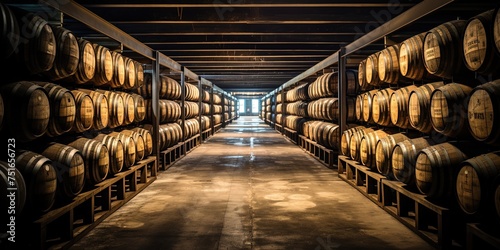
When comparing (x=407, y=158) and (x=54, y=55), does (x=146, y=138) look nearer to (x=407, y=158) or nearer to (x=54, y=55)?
(x=54, y=55)

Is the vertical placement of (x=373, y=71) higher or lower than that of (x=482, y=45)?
higher

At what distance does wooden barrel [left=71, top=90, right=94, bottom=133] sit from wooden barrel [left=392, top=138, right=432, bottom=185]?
405 centimetres

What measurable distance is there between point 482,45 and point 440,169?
51.1 inches

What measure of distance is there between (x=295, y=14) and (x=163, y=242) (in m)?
4.91

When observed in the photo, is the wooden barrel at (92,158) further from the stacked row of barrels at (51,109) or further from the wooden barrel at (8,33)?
the wooden barrel at (8,33)

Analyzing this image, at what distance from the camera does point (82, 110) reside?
448cm

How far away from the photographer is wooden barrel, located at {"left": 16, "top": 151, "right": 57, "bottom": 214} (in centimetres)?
319

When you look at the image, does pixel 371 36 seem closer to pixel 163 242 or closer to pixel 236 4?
pixel 236 4

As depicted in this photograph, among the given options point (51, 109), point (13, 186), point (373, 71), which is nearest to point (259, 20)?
point (373, 71)

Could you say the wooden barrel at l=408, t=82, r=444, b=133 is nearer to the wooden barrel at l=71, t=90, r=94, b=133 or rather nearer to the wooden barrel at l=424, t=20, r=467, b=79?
the wooden barrel at l=424, t=20, r=467, b=79

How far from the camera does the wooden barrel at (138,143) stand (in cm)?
631

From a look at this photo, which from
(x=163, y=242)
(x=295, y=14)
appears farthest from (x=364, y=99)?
(x=163, y=242)

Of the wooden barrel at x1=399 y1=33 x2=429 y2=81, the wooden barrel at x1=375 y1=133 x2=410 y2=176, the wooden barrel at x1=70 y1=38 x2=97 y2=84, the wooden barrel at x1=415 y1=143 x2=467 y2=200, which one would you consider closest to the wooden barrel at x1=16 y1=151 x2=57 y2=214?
the wooden barrel at x1=70 y1=38 x2=97 y2=84

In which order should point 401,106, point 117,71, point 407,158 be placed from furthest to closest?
point 117,71
point 401,106
point 407,158
